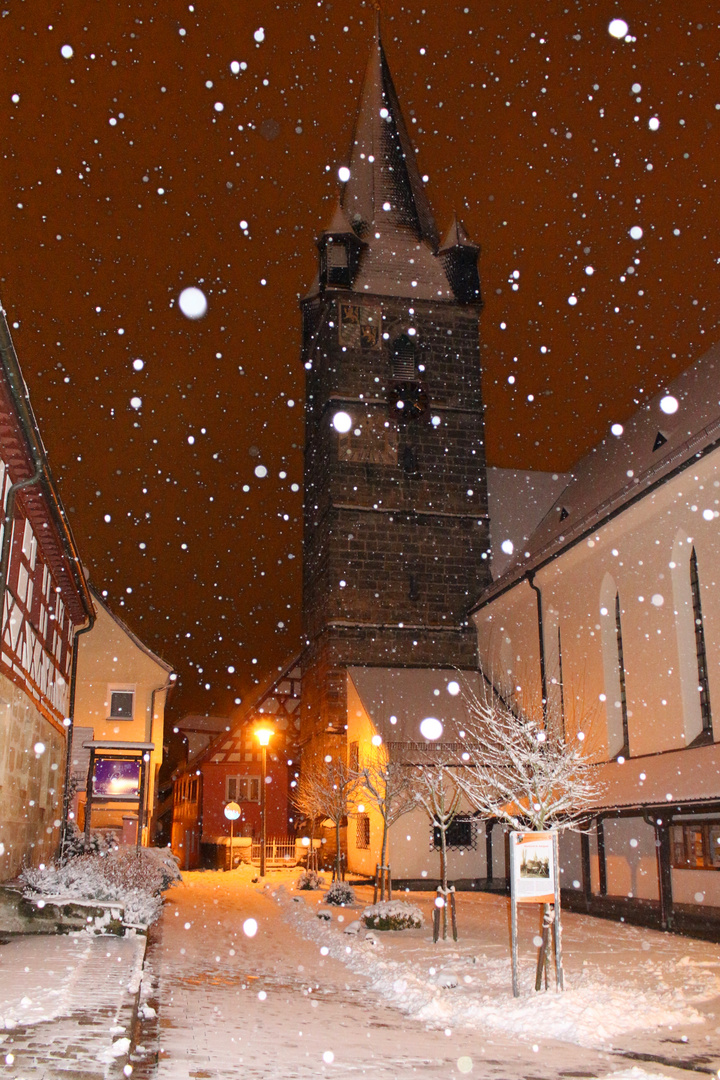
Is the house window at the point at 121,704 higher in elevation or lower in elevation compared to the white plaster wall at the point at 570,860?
higher

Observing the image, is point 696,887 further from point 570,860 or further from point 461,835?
point 461,835

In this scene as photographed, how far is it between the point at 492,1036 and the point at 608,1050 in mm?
1157

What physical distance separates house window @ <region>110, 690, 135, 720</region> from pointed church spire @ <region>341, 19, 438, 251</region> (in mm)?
19653

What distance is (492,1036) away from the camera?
31.3 feet

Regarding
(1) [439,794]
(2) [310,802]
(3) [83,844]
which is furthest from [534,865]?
(2) [310,802]

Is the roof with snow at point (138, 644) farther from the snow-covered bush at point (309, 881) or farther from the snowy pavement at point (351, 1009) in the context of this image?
the snowy pavement at point (351, 1009)

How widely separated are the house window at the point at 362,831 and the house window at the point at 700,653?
45.1ft

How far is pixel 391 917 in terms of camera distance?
58.2 feet

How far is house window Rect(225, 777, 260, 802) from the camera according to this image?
44.3m

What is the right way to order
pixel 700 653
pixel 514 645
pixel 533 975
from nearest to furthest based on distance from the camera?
pixel 533 975, pixel 700 653, pixel 514 645

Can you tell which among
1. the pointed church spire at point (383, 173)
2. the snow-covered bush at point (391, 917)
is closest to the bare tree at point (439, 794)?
the snow-covered bush at point (391, 917)

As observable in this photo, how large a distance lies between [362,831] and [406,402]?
1498cm

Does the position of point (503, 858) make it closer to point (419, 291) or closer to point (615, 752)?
point (615, 752)

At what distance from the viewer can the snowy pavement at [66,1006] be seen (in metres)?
7.17
